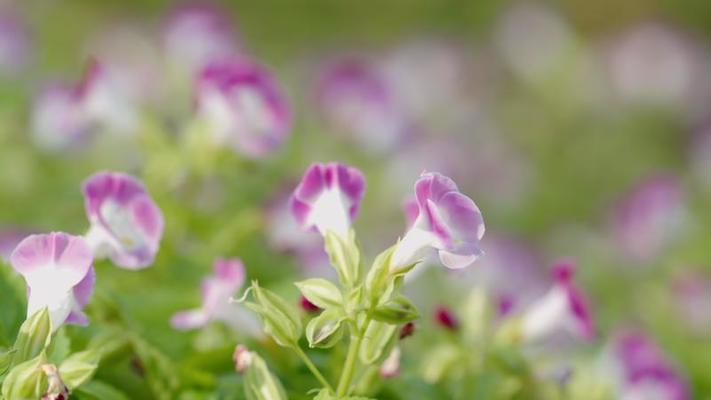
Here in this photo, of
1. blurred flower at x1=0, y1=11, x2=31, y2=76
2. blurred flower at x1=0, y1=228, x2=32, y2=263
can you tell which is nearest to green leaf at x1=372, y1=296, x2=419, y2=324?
blurred flower at x1=0, y1=228, x2=32, y2=263

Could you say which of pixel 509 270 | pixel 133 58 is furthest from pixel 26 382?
pixel 133 58

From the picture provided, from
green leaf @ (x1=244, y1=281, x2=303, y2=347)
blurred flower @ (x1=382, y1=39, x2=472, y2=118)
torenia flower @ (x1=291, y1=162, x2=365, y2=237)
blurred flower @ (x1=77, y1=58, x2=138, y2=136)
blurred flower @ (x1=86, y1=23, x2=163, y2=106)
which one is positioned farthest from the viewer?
blurred flower @ (x1=382, y1=39, x2=472, y2=118)

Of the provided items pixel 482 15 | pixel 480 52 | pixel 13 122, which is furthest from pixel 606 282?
pixel 482 15

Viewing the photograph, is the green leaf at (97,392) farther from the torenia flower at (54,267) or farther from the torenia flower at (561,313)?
the torenia flower at (561,313)

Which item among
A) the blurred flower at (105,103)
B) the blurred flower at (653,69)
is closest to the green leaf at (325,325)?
the blurred flower at (105,103)

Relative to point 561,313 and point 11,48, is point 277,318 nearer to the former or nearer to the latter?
point 561,313

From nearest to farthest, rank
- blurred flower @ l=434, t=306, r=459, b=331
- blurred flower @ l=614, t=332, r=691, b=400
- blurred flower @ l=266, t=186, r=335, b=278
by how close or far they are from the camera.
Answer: blurred flower @ l=434, t=306, r=459, b=331 → blurred flower @ l=614, t=332, r=691, b=400 → blurred flower @ l=266, t=186, r=335, b=278

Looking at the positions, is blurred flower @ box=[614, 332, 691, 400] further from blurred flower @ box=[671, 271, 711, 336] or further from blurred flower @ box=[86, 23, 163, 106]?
blurred flower @ box=[86, 23, 163, 106]
